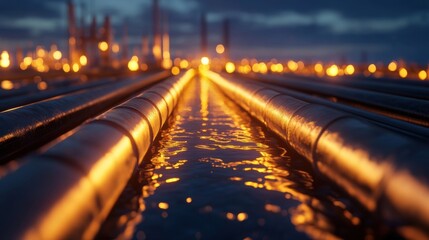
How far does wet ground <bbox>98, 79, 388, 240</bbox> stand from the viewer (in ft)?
16.6

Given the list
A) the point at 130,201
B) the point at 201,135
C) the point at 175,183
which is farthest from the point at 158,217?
the point at 201,135

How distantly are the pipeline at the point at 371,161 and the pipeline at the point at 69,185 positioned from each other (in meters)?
3.05

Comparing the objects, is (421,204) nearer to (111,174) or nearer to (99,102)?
(111,174)

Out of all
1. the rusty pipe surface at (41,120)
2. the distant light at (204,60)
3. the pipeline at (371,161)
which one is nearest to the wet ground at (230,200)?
the pipeline at (371,161)

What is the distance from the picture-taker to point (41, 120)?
11273 mm

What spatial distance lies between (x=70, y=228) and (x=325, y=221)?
3.10 metres

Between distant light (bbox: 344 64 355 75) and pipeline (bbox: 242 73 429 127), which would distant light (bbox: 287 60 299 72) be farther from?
pipeline (bbox: 242 73 429 127)

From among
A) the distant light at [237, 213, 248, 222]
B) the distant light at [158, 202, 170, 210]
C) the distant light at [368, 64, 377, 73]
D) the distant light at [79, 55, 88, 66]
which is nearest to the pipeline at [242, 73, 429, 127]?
the distant light at [237, 213, 248, 222]

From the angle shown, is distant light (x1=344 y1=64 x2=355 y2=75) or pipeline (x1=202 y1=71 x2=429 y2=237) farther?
distant light (x1=344 y1=64 x2=355 y2=75)

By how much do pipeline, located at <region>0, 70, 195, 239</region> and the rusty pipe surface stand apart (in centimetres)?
356

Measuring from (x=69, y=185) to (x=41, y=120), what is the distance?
777cm

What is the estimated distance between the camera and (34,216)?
11.5 ft

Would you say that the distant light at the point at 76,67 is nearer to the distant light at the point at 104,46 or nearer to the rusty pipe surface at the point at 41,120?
the distant light at the point at 104,46

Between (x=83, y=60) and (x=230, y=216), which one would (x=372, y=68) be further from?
(x=230, y=216)
